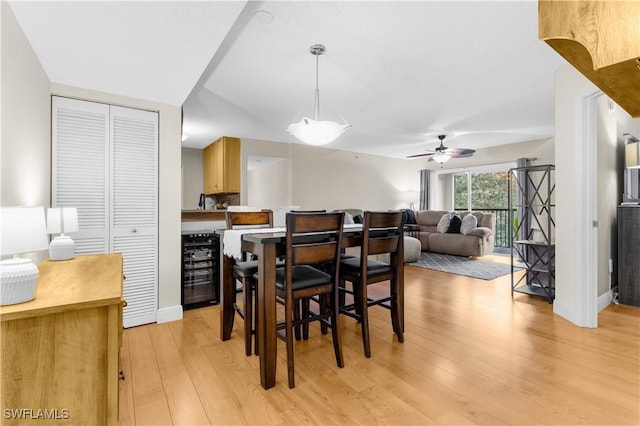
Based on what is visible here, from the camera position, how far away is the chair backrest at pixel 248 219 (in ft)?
9.04

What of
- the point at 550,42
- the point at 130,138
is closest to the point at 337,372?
the point at 550,42

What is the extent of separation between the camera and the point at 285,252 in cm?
188

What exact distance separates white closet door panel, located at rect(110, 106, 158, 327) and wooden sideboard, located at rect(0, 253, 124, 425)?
5.21ft

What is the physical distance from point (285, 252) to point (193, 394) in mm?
952

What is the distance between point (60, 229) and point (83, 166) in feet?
2.84

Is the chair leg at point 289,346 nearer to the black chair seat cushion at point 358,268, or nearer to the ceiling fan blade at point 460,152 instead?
the black chair seat cushion at point 358,268

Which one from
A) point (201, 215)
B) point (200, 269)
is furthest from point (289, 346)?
point (201, 215)

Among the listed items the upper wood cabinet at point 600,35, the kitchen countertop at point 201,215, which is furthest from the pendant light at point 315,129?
the upper wood cabinet at point 600,35

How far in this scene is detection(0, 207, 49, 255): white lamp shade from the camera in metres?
1.10

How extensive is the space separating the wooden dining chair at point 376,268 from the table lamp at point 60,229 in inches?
71.5

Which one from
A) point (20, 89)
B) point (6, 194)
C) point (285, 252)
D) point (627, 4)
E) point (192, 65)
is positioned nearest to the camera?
point (627, 4)

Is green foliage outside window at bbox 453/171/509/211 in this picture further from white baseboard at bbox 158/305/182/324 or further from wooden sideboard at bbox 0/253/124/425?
wooden sideboard at bbox 0/253/124/425

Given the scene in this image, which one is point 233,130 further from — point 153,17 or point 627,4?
point 627,4

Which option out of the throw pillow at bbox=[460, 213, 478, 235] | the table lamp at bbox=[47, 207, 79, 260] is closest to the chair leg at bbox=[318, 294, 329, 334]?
the table lamp at bbox=[47, 207, 79, 260]
